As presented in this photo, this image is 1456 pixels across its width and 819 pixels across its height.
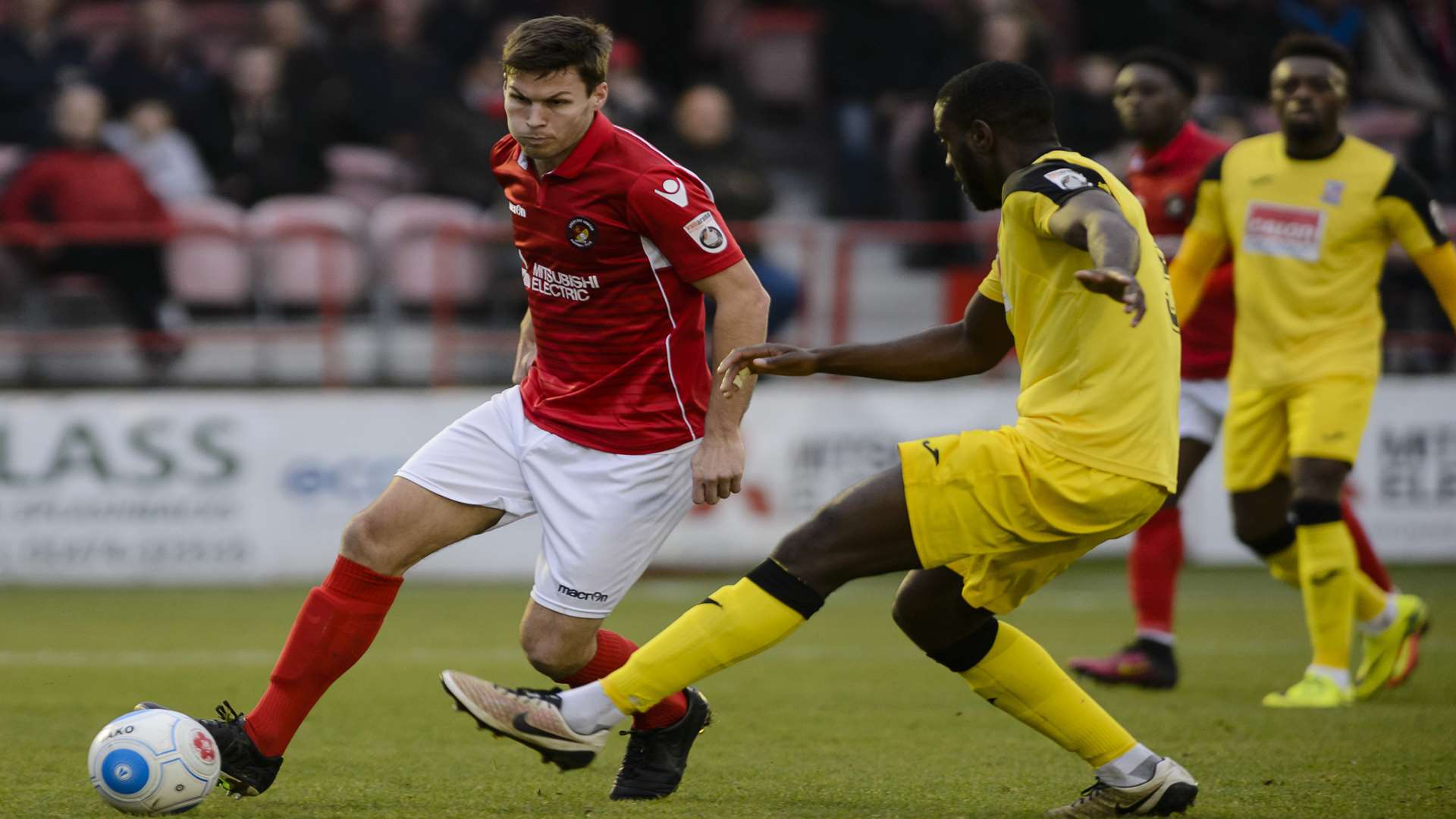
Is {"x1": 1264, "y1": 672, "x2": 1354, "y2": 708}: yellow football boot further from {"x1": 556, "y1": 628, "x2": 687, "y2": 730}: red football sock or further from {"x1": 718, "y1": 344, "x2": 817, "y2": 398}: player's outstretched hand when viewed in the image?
{"x1": 718, "y1": 344, "x2": 817, "y2": 398}: player's outstretched hand

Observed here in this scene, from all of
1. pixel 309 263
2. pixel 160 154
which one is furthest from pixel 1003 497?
pixel 160 154

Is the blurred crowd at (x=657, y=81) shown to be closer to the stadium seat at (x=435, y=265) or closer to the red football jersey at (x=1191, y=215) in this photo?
the stadium seat at (x=435, y=265)

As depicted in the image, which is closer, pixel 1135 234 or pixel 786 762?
pixel 1135 234

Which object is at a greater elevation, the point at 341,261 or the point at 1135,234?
the point at 1135,234

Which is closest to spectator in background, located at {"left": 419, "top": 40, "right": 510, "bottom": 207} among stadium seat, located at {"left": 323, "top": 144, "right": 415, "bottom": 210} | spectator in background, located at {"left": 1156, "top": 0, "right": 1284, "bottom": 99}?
stadium seat, located at {"left": 323, "top": 144, "right": 415, "bottom": 210}

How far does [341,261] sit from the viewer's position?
463 inches

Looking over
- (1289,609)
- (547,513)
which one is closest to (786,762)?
(547,513)

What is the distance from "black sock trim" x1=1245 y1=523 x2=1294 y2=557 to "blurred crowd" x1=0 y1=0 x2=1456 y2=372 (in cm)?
507

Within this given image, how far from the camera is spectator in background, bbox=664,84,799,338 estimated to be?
459 inches

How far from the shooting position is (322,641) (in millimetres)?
4695

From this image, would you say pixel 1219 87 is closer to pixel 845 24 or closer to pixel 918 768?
pixel 845 24

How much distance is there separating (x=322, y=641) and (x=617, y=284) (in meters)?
1.21

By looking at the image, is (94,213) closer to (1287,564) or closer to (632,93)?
(632,93)

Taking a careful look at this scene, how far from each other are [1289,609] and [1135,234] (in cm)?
681
